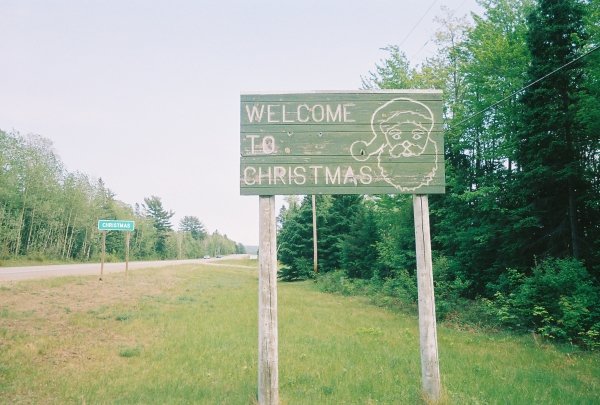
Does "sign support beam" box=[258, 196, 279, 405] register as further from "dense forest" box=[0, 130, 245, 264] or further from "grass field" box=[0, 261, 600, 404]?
"dense forest" box=[0, 130, 245, 264]

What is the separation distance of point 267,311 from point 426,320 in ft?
6.91

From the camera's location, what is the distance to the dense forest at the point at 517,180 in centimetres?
1176

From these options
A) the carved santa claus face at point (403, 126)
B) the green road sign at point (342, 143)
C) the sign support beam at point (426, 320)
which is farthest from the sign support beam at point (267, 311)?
the sign support beam at point (426, 320)

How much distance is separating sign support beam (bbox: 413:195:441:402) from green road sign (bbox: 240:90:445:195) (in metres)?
0.65

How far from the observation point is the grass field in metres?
5.70

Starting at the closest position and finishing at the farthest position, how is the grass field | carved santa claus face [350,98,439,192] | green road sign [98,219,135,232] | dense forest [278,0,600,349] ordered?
1. carved santa claus face [350,98,439,192]
2. the grass field
3. dense forest [278,0,600,349]
4. green road sign [98,219,135,232]

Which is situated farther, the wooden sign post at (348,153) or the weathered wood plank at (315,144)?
the weathered wood plank at (315,144)

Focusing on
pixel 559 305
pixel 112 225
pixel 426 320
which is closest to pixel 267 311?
pixel 426 320

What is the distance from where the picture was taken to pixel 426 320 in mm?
5242

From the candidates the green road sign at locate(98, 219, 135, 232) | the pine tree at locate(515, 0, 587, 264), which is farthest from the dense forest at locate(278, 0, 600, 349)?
the green road sign at locate(98, 219, 135, 232)

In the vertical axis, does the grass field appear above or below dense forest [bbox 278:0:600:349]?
below

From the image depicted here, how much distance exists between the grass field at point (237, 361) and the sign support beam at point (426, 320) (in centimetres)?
33

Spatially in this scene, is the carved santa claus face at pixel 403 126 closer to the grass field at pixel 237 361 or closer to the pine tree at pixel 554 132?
A: the grass field at pixel 237 361

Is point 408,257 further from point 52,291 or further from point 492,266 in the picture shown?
point 52,291
